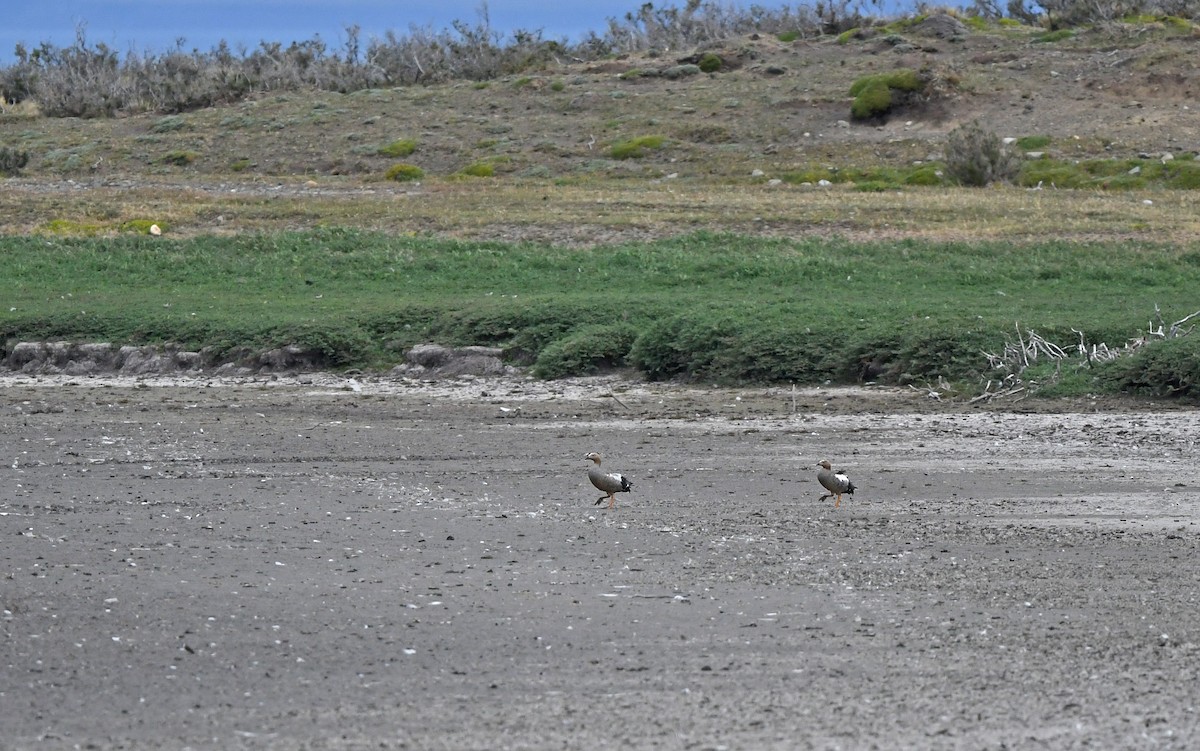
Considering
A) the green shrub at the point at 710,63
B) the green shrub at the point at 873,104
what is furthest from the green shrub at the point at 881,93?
the green shrub at the point at 710,63

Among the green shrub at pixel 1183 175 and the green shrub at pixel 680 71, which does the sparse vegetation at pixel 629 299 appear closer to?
the green shrub at pixel 1183 175

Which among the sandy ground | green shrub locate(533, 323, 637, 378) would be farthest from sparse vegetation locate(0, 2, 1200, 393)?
the sandy ground

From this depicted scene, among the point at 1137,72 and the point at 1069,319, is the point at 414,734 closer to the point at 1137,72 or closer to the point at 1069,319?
the point at 1069,319

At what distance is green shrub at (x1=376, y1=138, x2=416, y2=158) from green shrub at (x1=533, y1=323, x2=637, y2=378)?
1252 inches

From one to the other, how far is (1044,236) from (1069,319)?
24.5 ft

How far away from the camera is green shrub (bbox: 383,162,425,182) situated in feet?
145

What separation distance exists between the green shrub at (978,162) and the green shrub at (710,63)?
2445 cm

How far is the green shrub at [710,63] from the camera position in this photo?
61.6 metres

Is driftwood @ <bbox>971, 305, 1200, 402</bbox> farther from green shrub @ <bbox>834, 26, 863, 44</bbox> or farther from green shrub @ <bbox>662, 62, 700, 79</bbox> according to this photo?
green shrub @ <bbox>834, 26, 863, 44</bbox>

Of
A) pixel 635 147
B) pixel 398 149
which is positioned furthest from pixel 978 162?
pixel 398 149

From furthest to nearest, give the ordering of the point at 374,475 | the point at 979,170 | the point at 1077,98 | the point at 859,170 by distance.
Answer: the point at 1077,98 < the point at 859,170 < the point at 979,170 < the point at 374,475

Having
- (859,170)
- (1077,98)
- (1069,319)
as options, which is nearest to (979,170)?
(859,170)

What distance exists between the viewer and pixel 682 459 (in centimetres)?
1303

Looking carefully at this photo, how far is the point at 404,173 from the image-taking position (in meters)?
44.8
